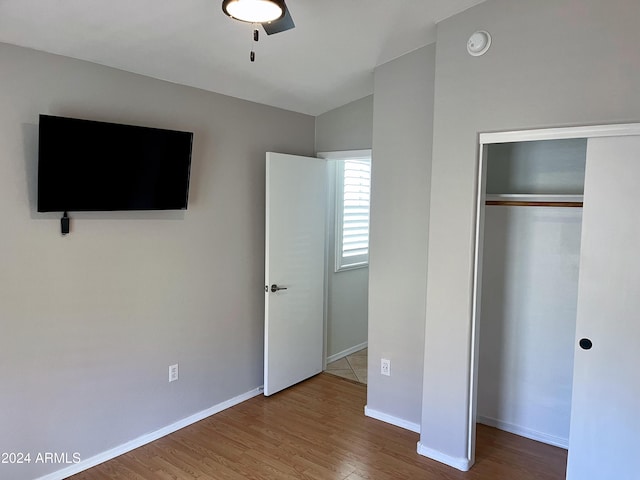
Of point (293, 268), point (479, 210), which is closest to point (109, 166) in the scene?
point (293, 268)

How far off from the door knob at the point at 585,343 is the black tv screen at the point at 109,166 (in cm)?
254

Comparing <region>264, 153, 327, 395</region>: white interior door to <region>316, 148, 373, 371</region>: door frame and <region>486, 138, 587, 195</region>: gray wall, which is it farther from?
<region>486, 138, 587, 195</region>: gray wall

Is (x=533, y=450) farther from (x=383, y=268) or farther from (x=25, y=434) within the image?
(x=25, y=434)

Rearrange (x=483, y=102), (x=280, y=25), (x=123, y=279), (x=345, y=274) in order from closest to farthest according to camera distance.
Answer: (x=280, y=25)
(x=483, y=102)
(x=123, y=279)
(x=345, y=274)

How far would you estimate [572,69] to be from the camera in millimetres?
2314

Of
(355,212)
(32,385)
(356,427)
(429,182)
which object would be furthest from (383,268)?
(32,385)

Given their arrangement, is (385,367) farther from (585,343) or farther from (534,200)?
(534,200)

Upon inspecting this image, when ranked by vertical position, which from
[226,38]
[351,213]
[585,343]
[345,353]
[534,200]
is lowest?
[345,353]

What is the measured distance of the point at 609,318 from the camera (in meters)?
2.31

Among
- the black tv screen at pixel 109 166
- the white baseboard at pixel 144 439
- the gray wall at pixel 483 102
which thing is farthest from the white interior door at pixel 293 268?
the gray wall at pixel 483 102

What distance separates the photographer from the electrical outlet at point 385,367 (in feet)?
11.3

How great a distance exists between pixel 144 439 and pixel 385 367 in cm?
178

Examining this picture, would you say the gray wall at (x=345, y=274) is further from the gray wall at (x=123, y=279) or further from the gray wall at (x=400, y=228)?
the gray wall at (x=400, y=228)

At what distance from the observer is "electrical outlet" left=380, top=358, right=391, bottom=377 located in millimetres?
3434
